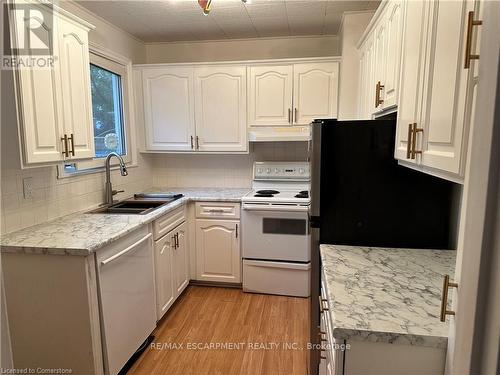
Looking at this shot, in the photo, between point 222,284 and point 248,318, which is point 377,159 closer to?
point 248,318

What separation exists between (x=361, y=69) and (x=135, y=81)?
220 centimetres

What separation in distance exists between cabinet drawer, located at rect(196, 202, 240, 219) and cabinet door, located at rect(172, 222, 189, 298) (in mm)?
204

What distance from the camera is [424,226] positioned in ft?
5.16

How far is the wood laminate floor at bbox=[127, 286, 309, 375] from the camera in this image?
2061 mm

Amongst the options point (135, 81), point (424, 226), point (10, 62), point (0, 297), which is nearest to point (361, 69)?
point (424, 226)

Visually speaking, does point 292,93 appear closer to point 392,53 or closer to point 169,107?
point 169,107

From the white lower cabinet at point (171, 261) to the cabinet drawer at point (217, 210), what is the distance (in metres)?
0.18

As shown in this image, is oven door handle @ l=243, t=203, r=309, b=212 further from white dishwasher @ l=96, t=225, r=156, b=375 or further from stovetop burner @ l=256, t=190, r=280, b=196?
white dishwasher @ l=96, t=225, r=156, b=375

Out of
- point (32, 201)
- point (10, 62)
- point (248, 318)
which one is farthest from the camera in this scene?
point (248, 318)

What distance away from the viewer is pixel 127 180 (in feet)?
10.2

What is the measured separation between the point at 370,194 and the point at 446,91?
0.75 meters

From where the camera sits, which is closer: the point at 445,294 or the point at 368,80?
the point at 445,294

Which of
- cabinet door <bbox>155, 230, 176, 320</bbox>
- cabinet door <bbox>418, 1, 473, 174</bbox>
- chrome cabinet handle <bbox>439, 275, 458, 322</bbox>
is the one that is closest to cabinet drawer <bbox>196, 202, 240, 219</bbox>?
cabinet door <bbox>155, 230, 176, 320</bbox>

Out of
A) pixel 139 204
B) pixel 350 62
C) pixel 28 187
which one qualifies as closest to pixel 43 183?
pixel 28 187
